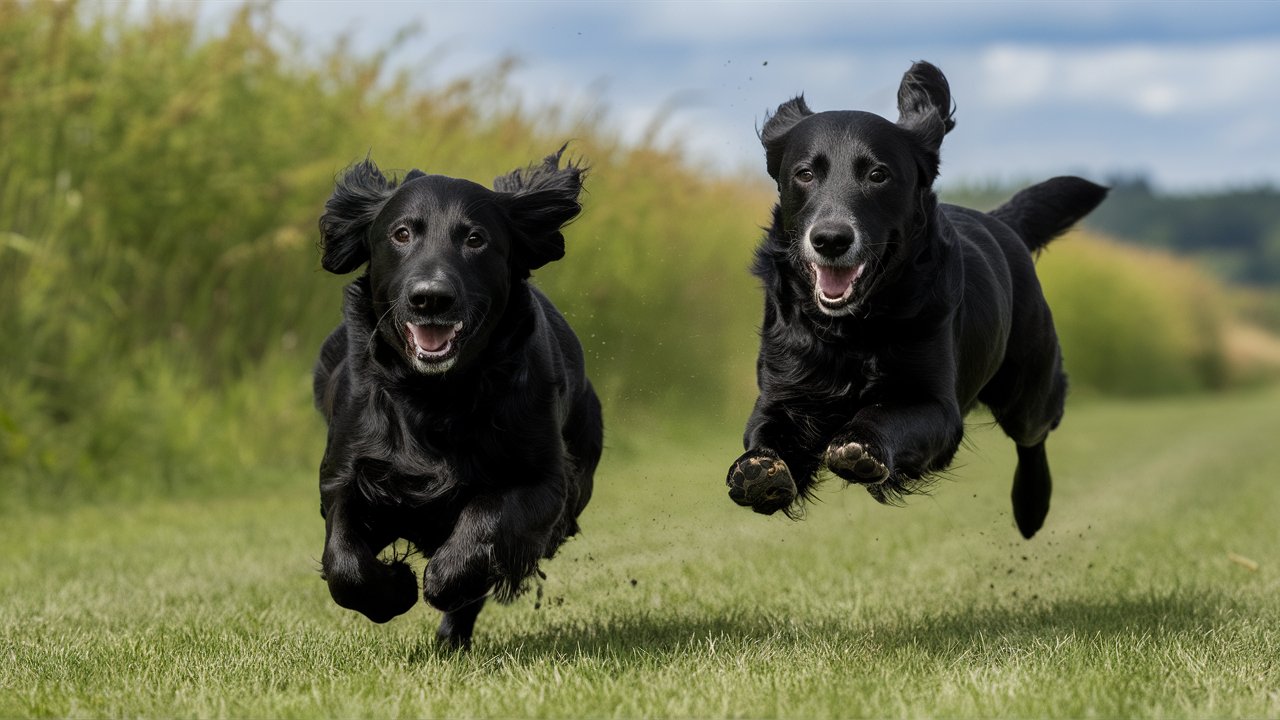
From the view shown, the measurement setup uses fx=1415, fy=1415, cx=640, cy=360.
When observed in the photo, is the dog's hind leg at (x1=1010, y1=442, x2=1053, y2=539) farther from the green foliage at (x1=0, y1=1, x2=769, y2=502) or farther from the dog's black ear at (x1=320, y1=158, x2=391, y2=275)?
the green foliage at (x1=0, y1=1, x2=769, y2=502)

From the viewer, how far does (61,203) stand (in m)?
8.11

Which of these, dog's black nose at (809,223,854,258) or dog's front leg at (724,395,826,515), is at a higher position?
dog's black nose at (809,223,854,258)

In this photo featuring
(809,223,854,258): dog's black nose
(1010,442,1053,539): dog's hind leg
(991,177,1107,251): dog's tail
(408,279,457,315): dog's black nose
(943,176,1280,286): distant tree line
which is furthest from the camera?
(943,176,1280,286): distant tree line

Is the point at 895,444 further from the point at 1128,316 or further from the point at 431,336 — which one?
the point at 1128,316

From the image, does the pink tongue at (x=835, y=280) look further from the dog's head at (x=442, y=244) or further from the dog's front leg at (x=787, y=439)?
the dog's head at (x=442, y=244)

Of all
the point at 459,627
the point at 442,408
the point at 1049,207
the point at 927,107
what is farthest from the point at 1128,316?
the point at 442,408

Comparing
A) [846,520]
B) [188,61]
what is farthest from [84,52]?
[846,520]

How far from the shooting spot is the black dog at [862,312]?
3.76 metres

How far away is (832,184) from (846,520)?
445 centimetres

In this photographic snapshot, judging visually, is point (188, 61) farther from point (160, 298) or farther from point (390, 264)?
point (390, 264)

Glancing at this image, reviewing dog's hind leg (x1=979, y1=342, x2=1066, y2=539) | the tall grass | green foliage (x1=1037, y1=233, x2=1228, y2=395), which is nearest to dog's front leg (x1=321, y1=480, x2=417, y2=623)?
dog's hind leg (x1=979, y1=342, x2=1066, y2=539)

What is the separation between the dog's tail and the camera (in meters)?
5.40

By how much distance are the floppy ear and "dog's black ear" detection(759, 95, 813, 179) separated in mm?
308

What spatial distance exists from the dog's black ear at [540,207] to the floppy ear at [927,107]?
0.99 metres
